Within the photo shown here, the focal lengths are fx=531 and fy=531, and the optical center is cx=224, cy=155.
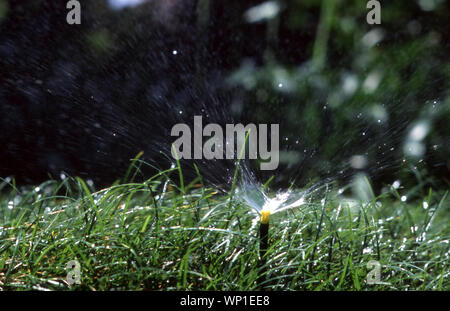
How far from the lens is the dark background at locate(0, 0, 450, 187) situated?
2.96 m

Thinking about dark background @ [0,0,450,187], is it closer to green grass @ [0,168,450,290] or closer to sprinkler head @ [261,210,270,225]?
green grass @ [0,168,450,290]

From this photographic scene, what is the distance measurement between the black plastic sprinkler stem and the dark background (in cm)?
98

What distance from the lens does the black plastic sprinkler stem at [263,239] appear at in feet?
4.78

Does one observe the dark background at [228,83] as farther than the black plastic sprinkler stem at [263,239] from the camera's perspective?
Yes

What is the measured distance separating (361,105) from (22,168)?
2214 millimetres

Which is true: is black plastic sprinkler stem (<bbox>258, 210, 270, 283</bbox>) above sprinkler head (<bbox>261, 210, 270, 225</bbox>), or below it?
below

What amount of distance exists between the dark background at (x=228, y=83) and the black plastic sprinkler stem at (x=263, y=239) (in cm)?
98

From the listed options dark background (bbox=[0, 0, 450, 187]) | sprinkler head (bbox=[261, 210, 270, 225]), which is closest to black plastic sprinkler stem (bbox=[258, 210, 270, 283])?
sprinkler head (bbox=[261, 210, 270, 225])

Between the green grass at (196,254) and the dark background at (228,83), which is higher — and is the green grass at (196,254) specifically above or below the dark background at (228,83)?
below

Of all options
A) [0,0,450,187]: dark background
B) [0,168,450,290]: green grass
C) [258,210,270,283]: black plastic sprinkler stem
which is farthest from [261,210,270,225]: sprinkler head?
[0,0,450,187]: dark background

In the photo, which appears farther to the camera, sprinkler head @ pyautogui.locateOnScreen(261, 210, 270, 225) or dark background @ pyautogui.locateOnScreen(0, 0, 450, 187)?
dark background @ pyautogui.locateOnScreen(0, 0, 450, 187)

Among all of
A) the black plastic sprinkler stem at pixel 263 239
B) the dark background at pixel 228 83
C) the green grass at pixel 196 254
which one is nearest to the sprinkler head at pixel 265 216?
the black plastic sprinkler stem at pixel 263 239

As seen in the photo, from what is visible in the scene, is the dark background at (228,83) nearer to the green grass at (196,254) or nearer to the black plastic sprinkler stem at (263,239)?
the green grass at (196,254)

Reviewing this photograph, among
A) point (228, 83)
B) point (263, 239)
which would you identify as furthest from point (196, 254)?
point (228, 83)
